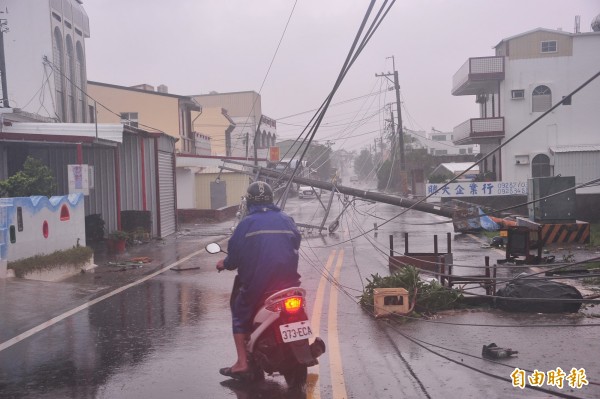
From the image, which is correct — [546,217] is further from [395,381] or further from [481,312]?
[395,381]

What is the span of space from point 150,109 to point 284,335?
39.8 m

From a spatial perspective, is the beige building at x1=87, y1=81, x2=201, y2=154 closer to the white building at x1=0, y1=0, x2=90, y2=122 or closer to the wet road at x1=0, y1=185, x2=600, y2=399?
the white building at x1=0, y1=0, x2=90, y2=122

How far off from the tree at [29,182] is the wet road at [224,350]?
3914mm

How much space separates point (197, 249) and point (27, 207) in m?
7.38

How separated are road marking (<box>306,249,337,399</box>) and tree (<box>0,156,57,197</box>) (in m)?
7.15

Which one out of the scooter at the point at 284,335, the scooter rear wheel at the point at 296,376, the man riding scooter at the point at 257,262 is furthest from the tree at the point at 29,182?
the scooter rear wheel at the point at 296,376

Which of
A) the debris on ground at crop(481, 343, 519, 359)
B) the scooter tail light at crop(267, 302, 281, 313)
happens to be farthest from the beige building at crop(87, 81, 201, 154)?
the scooter tail light at crop(267, 302, 281, 313)

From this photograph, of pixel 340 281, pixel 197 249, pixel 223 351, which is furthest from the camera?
pixel 197 249

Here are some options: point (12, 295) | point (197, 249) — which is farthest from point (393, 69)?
point (12, 295)

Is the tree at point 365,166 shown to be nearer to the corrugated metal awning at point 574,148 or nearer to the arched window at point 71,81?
the corrugated metal awning at point 574,148

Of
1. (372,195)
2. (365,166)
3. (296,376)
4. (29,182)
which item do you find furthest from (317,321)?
(365,166)

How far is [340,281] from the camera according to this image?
40.6 ft

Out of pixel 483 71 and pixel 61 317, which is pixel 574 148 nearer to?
pixel 483 71

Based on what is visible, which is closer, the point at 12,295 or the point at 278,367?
the point at 278,367
